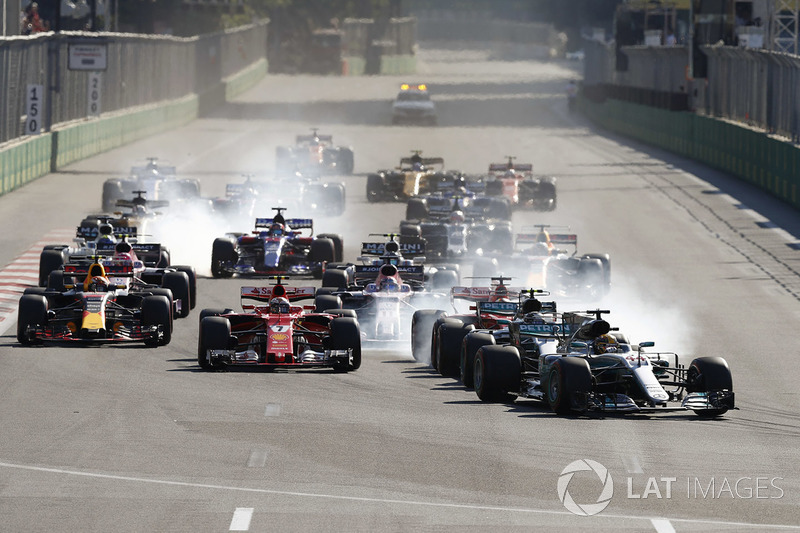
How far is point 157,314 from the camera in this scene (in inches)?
996

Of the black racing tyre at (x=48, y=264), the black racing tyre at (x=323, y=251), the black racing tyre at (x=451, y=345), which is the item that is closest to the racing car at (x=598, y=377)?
the black racing tyre at (x=451, y=345)

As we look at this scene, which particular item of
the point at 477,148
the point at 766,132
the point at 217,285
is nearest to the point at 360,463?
the point at 217,285

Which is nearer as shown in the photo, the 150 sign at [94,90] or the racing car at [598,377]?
the racing car at [598,377]

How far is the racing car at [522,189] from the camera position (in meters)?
48.7

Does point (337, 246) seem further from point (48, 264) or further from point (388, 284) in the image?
point (388, 284)

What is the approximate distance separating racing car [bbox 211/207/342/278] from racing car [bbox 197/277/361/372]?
31.9 feet

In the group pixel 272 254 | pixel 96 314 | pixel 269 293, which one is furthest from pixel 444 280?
pixel 96 314

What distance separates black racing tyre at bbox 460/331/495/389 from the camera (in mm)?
22406

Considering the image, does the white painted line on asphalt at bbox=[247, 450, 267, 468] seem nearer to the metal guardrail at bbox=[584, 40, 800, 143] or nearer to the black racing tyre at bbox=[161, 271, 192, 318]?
the black racing tyre at bbox=[161, 271, 192, 318]

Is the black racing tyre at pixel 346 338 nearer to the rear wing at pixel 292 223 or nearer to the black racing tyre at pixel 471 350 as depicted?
the black racing tyre at pixel 471 350

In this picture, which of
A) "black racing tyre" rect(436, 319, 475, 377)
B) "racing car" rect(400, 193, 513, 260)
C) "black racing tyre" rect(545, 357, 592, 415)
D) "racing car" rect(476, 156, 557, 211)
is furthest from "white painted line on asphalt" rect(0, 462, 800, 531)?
"racing car" rect(476, 156, 557, 211)

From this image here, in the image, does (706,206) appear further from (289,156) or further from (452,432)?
(452,432)

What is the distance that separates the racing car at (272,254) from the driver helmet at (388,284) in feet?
21.9

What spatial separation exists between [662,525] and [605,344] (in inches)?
253
